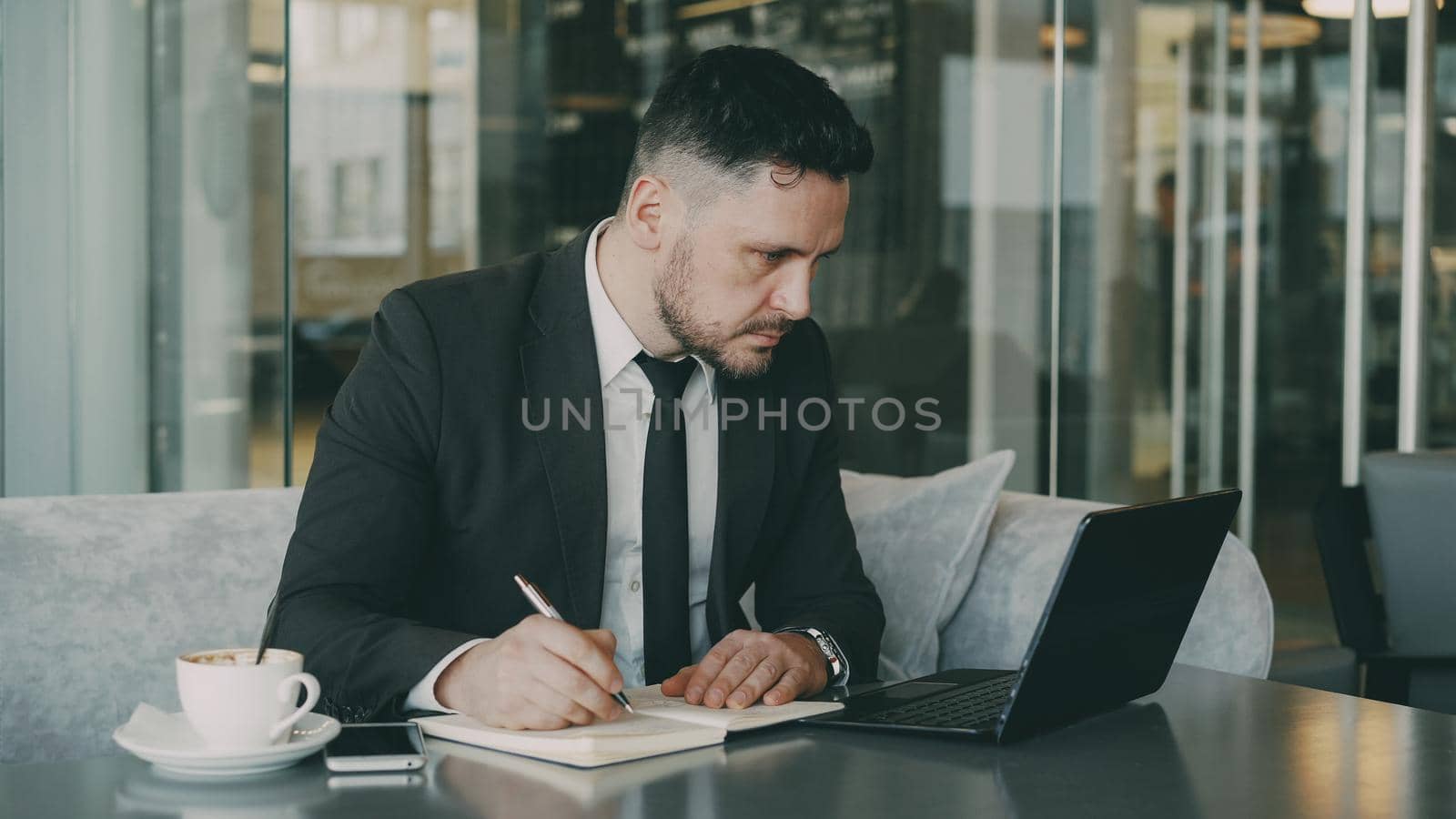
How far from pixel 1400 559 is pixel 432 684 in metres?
1.84

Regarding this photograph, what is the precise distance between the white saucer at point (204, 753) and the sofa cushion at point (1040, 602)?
3.83 ft

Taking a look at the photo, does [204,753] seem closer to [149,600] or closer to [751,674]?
[751,674]

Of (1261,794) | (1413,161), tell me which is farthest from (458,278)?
(1413,161)

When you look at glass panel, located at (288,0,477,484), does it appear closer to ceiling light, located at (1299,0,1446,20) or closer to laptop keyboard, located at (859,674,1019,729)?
ceiling light, located at (1299,0,1446,20)

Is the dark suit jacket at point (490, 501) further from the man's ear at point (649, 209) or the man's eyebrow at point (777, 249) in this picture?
the man's eyebrow at point (777, 249)

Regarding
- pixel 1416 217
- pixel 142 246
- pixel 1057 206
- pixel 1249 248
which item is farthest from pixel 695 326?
pixel 1249 248

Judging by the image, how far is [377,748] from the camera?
43.6 inches

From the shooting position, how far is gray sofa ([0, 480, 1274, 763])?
182cm

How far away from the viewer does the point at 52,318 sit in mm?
3045

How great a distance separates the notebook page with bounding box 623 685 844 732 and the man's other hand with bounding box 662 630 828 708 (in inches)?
0.5

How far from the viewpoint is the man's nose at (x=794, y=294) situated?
1710mm

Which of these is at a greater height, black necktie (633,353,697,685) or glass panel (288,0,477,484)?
glass panel (288,0,477,484)

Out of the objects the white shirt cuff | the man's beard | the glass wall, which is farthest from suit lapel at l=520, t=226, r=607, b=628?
the glass wall

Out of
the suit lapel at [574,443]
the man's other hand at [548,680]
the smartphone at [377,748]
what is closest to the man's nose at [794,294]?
the suit lapel at [574,443]
